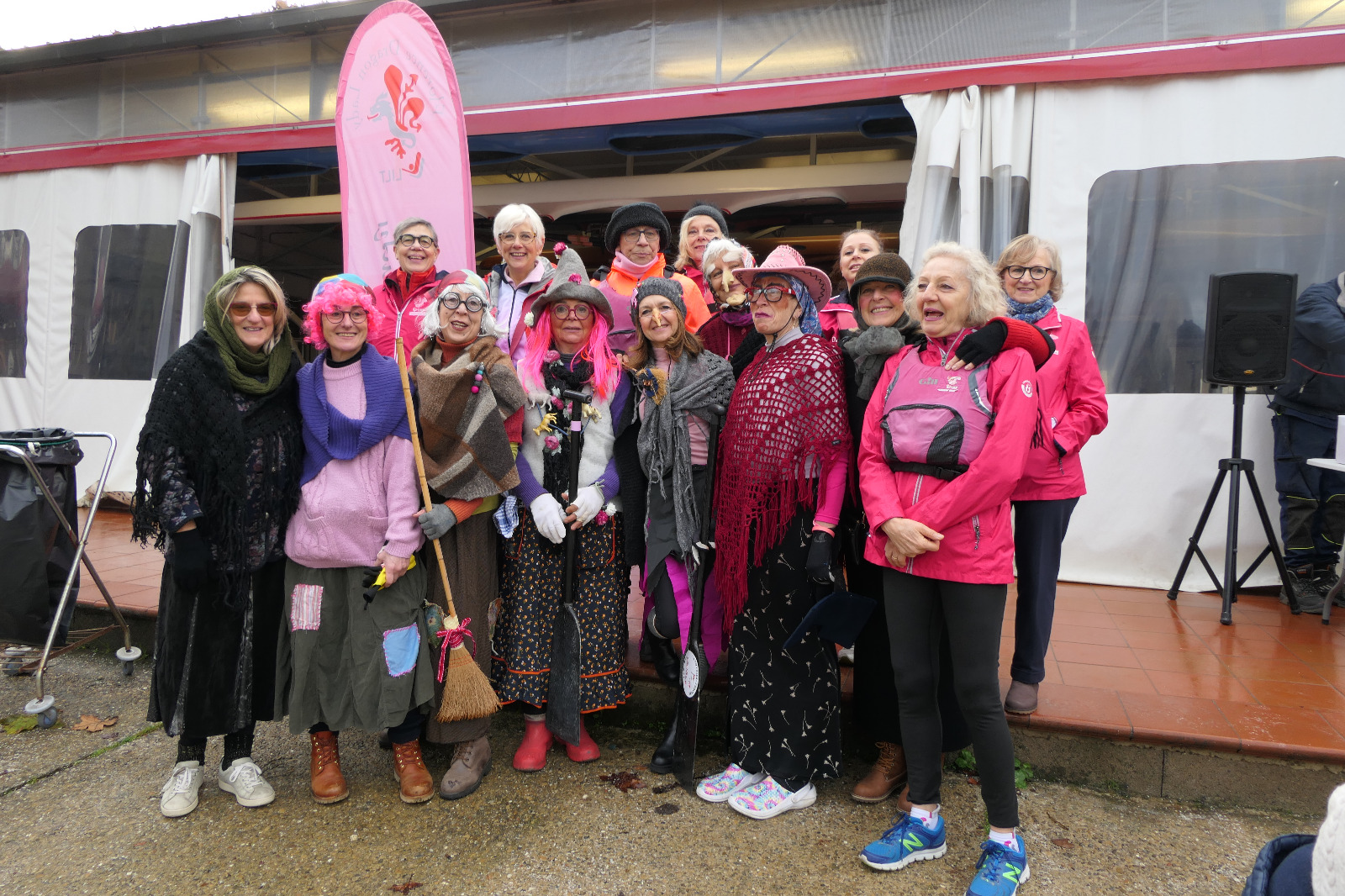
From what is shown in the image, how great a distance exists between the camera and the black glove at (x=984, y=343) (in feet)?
7.32

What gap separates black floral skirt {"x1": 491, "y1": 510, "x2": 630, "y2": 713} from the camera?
2994mm

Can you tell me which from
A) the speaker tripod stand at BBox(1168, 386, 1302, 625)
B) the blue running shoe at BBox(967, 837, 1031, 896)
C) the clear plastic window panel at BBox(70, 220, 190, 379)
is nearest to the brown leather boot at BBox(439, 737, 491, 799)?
the blue running shoe at BBox(967, 837, 1031, 896)

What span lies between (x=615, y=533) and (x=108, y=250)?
6900 millimetres

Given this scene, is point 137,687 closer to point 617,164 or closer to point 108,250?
point 108,250

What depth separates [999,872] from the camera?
89.0 inches

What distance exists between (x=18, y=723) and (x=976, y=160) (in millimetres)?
6121

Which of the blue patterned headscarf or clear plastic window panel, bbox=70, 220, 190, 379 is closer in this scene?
the blue patterned headscarf

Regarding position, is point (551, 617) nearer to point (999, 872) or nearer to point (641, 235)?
point (999, 872)

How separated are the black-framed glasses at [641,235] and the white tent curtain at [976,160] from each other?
224cm

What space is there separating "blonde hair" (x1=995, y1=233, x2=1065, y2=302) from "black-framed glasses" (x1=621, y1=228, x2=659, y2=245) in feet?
5.31

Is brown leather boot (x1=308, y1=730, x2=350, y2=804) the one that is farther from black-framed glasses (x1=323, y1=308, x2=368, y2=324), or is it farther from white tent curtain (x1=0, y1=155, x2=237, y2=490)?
white tent curtain (x1=0, y1=155, x2=237, y2=490)

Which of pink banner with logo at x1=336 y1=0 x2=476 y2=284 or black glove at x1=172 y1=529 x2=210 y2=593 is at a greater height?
pink banner with logo at x1=336 y1=0 x2=476 y2=284

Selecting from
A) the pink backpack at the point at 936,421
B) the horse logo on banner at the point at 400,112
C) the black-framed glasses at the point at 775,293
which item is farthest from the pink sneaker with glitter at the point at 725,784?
the horse logo on banner at the point at 400,112

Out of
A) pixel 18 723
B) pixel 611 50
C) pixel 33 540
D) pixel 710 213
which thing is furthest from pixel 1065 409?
pixel 18 723
